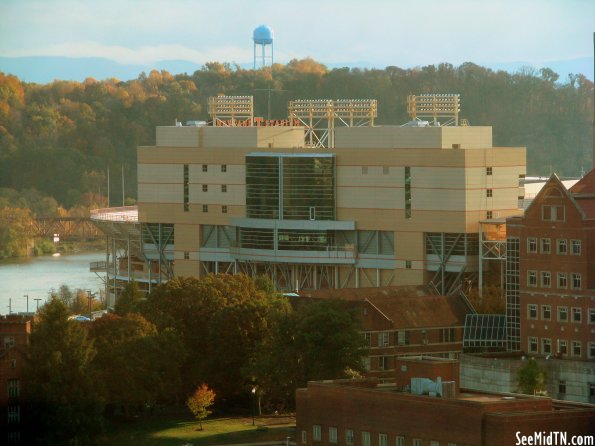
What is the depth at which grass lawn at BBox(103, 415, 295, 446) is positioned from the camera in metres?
52.7

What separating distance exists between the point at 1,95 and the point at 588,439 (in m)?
118

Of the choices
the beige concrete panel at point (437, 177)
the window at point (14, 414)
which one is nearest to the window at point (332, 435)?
the window at point (14, 414)

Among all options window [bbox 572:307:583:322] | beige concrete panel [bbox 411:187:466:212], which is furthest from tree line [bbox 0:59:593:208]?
window [bbox 572:307:583:322]

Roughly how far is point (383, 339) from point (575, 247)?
19.5 feet

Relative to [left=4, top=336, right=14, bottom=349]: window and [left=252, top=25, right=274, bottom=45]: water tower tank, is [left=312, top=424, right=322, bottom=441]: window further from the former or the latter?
[left=252, top=25, right=274, bottom=45]: water tower tank

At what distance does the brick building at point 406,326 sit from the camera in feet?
190

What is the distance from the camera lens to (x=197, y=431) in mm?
54281

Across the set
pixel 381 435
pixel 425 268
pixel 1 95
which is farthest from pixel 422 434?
pixel 1 95

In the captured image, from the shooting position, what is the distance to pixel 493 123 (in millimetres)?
148000

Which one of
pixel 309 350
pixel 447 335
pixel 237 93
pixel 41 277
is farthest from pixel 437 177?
pixel 237 93

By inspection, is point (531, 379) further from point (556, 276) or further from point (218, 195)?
point (218, 195)

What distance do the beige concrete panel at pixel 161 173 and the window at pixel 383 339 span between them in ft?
70.8

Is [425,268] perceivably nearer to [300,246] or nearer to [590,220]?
[300,246]

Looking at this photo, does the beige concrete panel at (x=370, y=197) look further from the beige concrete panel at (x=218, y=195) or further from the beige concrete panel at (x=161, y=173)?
the beige concrete panel at (x=161, y=173)
